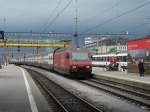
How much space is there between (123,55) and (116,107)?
45919mm

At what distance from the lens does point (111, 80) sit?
1342 inches

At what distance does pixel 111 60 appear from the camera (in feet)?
176

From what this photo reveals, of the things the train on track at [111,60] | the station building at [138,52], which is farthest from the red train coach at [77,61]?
the train on track at [111,60]

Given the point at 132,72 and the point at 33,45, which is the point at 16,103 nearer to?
the point at 132,72

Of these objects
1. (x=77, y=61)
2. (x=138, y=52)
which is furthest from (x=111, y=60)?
(x=138, y=52)

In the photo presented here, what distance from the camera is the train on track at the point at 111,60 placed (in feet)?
177

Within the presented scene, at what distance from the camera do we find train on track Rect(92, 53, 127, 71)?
5389cm

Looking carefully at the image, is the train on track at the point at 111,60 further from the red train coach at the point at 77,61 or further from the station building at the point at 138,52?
the red train coach at the point at 77,61

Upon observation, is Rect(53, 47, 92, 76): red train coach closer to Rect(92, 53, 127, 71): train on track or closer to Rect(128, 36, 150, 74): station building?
Rect(128, 36, 150, 74): station building

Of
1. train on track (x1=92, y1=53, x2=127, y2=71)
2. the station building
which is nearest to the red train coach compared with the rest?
the station building

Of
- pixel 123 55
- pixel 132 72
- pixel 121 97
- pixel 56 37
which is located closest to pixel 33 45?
pixel 56 37

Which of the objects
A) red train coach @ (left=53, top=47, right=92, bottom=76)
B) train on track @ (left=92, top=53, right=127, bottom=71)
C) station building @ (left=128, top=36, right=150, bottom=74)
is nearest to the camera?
station building @ (left=128, top=36, right=150, bottom=74)

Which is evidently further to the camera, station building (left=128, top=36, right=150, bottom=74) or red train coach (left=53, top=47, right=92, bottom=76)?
red train coach (left=53, top=47, right=92, bottom=76)

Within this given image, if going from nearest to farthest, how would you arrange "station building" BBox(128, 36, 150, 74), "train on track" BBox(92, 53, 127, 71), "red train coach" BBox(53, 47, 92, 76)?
"station building" BBox(128, 36, 150, 74), "red train coach" BBox(53, 47, 92, 76), "train on track" BBox(92, 53, 127, 71)
